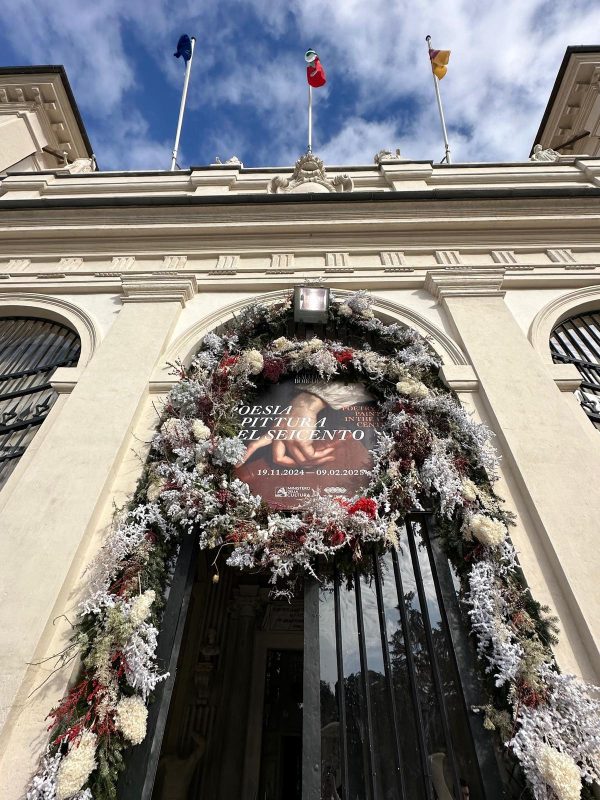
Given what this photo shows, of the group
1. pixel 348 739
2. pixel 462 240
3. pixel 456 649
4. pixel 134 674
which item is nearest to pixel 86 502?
pixel 134 674

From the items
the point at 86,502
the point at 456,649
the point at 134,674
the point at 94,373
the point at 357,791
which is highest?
the point at 94,373

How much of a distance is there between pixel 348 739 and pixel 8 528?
3.01m

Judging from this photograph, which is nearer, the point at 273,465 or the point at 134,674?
the point at 134,674

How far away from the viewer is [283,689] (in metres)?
7.01

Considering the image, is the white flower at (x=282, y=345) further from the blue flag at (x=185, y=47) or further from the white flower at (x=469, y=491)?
the blue flag at (x=185, y=47)

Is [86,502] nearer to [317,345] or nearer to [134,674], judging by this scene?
[134,674]

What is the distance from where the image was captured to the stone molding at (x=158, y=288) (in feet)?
19.2

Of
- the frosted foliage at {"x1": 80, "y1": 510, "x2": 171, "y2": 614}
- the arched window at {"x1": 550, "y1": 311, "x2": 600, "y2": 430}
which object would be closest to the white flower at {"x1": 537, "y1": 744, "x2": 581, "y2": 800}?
the frosted foliage at {"x1": 80, "y1": 510, "x2": 171, "y2": 614}

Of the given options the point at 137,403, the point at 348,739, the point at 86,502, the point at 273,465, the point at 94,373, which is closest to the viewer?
the point at 348,739

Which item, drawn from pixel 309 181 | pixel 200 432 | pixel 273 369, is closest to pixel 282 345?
pixel 273 369

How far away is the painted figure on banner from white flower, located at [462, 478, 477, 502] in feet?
2.64

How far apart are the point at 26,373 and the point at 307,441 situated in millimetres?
3792

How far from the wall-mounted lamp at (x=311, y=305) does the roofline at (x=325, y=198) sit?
85.4 inches

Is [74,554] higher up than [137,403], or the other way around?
[137,403]
